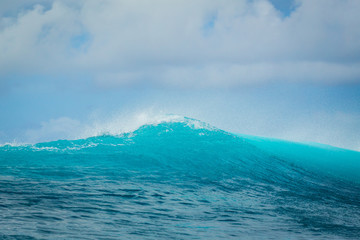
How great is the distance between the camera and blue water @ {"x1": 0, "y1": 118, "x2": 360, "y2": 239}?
5.02 meters

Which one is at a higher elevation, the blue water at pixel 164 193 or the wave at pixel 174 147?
the wave at pixel 174 147

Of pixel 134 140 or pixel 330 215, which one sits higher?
pixel 134 140

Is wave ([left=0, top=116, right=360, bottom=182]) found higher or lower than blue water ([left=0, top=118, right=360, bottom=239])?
higher

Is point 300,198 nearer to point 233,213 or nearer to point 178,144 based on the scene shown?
point 233,213

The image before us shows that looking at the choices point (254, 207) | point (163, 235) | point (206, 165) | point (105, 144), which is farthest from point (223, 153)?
point (163, 235)

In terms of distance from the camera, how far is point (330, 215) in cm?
664

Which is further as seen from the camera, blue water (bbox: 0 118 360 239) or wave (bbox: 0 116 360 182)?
wave (bbox: 0 116 360 182)

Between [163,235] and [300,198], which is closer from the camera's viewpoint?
[163,235]

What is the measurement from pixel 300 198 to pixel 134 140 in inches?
349

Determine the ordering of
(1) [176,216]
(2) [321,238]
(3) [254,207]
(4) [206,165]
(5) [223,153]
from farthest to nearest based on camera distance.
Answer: (5) [223,153] → (4) [206,165] → (3) [254,207] → (1) [176,216] → (2) [321,238]

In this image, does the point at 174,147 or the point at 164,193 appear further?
the point at 174,147

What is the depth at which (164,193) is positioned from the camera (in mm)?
7613

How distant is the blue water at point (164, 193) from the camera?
5020 millimetres

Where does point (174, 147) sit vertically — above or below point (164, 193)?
above
